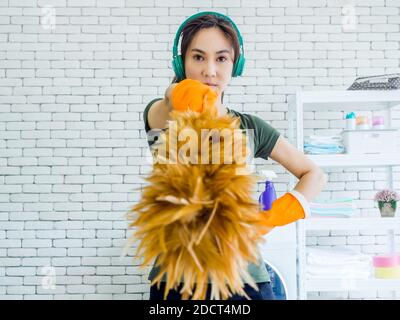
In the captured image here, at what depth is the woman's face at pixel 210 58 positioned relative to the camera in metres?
1.10

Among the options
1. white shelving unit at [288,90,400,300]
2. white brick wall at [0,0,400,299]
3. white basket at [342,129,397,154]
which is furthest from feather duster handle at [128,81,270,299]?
white brick wall at [0,0,400,299]

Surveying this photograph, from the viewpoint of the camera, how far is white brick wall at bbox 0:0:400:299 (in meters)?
3.11

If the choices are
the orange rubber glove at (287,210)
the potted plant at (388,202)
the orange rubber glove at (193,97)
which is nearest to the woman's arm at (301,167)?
the orange rubber glove at (287,210)

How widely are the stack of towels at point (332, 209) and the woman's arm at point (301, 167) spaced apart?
163 cm

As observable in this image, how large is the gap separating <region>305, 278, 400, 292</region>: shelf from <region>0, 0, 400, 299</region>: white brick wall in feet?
1.65

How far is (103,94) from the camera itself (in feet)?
10.4

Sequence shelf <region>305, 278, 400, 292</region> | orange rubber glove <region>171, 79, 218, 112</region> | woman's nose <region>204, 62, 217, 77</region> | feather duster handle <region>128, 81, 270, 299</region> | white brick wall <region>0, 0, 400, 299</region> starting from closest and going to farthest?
feather duster handle <region>128, 81, 270, 299</region> < orange rubber glove <region>171, 79, 218, 112</region> < woman's nose <region>204, 62, 217, 77</region> < shelf <region>305, 278, 400, 292</region> < white brick wall <region>0, 0, 400, 299</region>

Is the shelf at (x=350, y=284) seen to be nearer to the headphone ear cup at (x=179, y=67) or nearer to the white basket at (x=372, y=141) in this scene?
the white basket at (x=372, y=141)

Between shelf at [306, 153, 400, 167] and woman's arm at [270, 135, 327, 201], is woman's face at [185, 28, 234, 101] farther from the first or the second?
shelf at [306, 153, 400, 167]

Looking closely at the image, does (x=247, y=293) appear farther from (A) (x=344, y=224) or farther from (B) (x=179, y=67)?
(A) (x=344, y=224)

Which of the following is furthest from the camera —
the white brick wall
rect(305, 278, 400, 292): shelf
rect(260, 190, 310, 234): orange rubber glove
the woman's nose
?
the white brick wall

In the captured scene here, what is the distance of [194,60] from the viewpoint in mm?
1124
